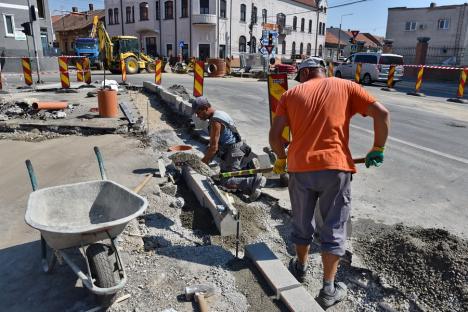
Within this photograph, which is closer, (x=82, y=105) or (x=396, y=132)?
(x=396, y=132)

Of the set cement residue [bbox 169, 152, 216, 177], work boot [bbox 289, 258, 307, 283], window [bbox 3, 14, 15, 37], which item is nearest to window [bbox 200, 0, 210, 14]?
window [bbox 3, 14, 15, 37]

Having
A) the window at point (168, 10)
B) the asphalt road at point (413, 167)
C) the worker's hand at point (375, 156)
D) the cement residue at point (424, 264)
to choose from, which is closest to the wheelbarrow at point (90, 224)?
the worker's hand at point (375, 156)

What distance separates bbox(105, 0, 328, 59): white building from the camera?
40781 millimetres

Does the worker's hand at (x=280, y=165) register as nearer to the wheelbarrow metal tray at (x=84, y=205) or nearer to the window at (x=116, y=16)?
the wheelbarrow metal tray at (x=84, y=205)

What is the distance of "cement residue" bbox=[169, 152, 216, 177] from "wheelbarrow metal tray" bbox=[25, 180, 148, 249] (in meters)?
2.10

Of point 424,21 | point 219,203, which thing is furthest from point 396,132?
point 424,21

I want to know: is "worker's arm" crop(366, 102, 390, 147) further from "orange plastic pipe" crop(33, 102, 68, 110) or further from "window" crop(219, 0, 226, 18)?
"window" crop(219, 0, 226, 18)

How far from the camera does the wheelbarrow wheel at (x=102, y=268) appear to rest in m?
2.79

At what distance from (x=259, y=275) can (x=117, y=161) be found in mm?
3955

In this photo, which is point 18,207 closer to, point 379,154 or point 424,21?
point 379,154

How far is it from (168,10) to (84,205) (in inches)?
1702

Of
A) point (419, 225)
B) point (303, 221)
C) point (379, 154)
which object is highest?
point (379, 154)

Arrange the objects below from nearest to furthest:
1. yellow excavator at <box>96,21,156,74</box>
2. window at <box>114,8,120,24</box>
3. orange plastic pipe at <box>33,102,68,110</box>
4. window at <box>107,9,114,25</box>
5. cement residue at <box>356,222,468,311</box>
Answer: cement residue at <box>356,222,468,311</box> → orange plastic pipe at <box>33,102,68,110</box> → yellow excavator at <box>96,21,156,74</box> → window at <box>114,8,120,24</box> → window at <box>107,9,114,25</box>

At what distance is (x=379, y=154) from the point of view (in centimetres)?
312
